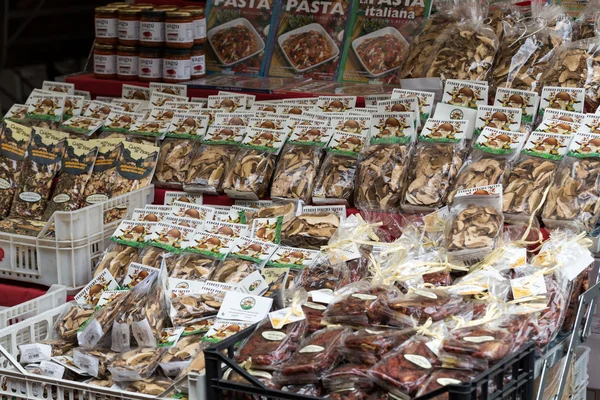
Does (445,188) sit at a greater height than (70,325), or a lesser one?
greater

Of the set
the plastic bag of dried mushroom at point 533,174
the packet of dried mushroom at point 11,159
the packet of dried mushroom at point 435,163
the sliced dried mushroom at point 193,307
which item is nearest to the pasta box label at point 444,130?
the packet of dried mushroom at point 435,163

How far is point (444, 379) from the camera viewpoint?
192cm

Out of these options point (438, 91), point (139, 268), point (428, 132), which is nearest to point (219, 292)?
point (139, 268)

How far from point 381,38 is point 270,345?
2093 mm

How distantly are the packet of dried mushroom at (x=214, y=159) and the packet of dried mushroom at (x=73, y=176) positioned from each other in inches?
14.0

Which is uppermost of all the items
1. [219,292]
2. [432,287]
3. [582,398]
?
[432,287]

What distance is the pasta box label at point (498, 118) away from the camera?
3.09 meters

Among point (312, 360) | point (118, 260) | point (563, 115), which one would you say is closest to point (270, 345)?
point (312, 360)

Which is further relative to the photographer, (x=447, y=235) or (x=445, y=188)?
(x=445, y=188)

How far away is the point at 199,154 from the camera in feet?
11.2

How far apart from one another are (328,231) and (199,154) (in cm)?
74

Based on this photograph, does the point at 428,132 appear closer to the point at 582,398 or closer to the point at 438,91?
the point at 438,91

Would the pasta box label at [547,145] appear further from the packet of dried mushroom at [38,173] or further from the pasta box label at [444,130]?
the packet of dried mushroom at [38,173]

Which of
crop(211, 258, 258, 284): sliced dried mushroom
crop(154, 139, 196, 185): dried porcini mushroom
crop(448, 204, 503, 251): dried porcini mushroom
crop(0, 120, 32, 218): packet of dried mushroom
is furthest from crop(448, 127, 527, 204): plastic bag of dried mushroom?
crop(0, 120, 32, 218): packet of dried mushroom
